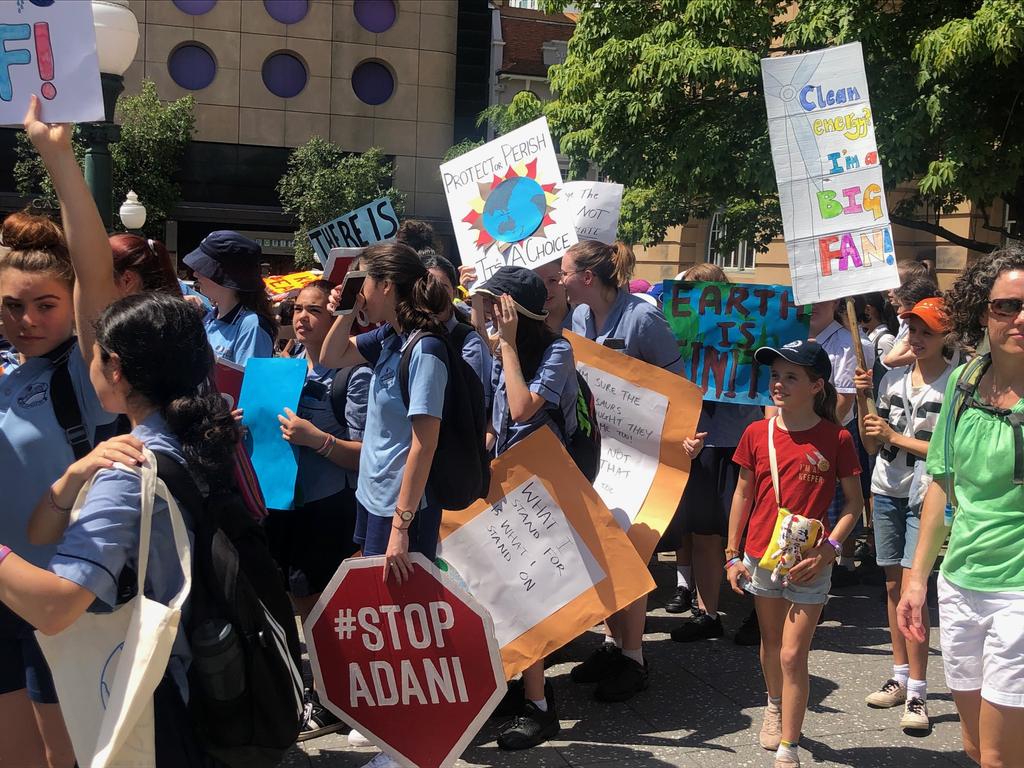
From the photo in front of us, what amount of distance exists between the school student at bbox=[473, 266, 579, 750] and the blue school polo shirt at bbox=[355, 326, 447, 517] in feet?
1.61

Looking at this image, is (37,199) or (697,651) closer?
(697,651)

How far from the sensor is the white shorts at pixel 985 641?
9.89ft

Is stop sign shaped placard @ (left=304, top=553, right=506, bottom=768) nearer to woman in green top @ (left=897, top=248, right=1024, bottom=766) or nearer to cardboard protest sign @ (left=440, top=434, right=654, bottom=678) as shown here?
cardboard protest sign @ (left=440, top=434, right=654, bottom=678)

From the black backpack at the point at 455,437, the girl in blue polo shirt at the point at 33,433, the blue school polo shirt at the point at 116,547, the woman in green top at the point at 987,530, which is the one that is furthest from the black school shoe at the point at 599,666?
the blue school polo shirt at the point at 116,547

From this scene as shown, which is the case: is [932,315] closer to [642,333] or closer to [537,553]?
[642,333]

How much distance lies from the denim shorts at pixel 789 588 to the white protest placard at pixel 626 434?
102 centimetres

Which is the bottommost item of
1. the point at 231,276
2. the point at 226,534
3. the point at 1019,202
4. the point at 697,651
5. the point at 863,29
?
the point at 697,651

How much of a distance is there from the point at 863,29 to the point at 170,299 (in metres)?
11.8

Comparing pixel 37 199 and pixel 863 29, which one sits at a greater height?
pixel 863 29

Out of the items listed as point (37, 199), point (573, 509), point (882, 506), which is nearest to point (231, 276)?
point (573, 509)

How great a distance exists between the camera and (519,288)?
429 centimetres

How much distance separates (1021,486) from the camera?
10.2 feet

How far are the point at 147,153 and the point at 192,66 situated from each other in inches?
133

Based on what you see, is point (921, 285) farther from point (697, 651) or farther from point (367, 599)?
point (367, 599)
